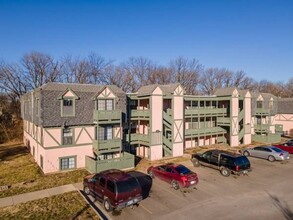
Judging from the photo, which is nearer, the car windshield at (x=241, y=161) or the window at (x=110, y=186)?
the window at (x=110, y=186)

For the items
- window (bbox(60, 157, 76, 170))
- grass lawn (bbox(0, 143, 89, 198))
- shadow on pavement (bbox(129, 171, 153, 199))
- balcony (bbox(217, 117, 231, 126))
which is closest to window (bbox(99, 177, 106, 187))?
shadow on pavement (bbox(129, 171, 153, 199))

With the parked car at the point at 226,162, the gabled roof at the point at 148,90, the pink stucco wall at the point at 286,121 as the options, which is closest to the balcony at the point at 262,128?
the pink stucco wall at the point at 286,121

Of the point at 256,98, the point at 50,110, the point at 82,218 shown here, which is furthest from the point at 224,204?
the point at 256,98

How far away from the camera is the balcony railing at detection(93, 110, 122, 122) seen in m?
22.4

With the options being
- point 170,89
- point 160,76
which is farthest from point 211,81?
point 170,89

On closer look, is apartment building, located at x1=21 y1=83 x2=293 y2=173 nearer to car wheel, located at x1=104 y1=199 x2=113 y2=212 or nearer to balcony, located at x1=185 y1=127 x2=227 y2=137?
balcony, located at x1=185 y1=127 x2=227 y2=137

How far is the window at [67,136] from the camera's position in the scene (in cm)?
2206

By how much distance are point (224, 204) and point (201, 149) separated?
17.8 m

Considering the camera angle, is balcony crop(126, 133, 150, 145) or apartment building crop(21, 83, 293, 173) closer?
apartment building crop(21, 83, 293, 173)

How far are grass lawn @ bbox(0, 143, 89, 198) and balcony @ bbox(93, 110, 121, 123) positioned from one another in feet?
17.1

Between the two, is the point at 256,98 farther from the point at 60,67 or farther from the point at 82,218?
the point at 60,67

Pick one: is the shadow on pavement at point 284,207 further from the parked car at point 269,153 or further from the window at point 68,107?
the window at point 68,107

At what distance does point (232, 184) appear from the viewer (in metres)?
18.7

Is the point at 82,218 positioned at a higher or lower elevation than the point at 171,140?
lower
